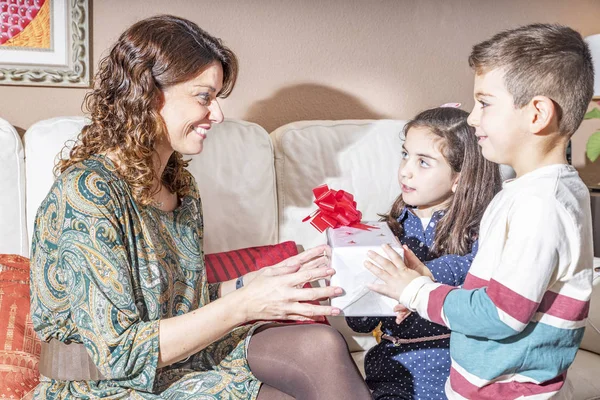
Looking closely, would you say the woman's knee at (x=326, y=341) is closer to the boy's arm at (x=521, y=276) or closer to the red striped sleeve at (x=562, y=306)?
the boy's arm at (x=521, y=276)

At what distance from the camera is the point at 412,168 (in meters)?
1.82

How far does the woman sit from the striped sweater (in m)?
0.24

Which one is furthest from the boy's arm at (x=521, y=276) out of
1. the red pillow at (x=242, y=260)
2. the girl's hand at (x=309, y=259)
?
the red pillow at (x=242, y=260)

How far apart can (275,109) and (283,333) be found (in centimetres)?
122

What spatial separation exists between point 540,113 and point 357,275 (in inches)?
19.4

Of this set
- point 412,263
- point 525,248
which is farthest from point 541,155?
point 412,263

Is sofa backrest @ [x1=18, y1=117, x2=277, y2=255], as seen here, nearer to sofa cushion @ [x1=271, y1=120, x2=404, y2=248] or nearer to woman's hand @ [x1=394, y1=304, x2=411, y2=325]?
sofa cushion @ [x1=271, y1=120, x2=404, y2=248]

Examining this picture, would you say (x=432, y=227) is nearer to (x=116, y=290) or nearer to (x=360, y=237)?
(x=360, y=237)

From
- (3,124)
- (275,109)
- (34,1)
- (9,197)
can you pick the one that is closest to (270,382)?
(9,197)

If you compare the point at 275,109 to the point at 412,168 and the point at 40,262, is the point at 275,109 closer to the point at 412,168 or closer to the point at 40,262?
the point at 412,168

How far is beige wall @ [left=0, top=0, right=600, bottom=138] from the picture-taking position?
7.43 ft

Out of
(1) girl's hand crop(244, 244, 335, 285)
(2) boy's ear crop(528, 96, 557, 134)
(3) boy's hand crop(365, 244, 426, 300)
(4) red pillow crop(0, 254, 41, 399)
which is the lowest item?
(4) red pillow crop(0, 254, 41, 399)

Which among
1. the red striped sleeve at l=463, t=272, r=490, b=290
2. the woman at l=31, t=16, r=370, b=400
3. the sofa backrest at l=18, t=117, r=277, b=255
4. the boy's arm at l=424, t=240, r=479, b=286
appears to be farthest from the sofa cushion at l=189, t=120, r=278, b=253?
the red striped sleeve at l=463, t=272, r=490, b=290

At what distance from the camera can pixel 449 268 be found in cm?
166
